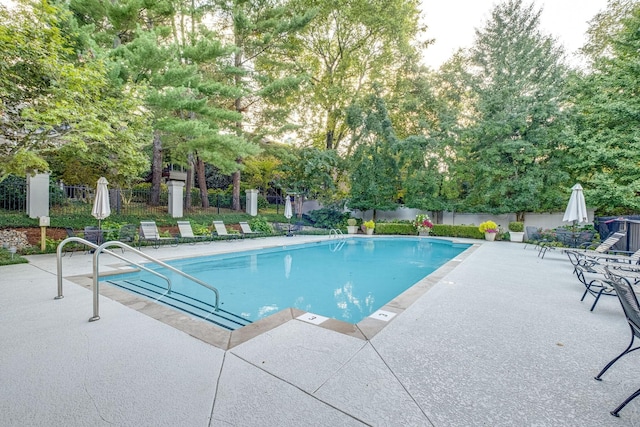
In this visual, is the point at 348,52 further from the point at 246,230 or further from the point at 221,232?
the point at 221,232

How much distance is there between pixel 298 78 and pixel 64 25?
8.73 m

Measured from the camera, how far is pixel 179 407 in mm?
1854

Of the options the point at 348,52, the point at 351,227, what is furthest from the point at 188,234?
the point at 348,52

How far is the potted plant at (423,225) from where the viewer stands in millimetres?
16672

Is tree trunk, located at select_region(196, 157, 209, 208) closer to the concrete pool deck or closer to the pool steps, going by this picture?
the pool steps

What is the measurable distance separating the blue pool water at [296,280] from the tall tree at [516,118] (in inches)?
266

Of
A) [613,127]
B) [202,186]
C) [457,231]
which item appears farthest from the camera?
[457,231]

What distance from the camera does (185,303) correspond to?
Result: 4.52 meters

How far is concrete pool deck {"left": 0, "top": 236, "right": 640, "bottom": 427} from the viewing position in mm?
1827

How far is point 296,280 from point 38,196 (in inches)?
330

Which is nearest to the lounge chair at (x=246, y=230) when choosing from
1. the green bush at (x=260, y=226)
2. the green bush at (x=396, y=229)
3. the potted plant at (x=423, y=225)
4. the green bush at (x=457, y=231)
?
the green bush at (x=260, y=226)

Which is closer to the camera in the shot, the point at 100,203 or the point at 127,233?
the point at 100,203

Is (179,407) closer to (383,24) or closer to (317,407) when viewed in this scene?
(317,407)

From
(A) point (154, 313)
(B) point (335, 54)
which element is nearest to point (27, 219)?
(A) point (154, 313)
